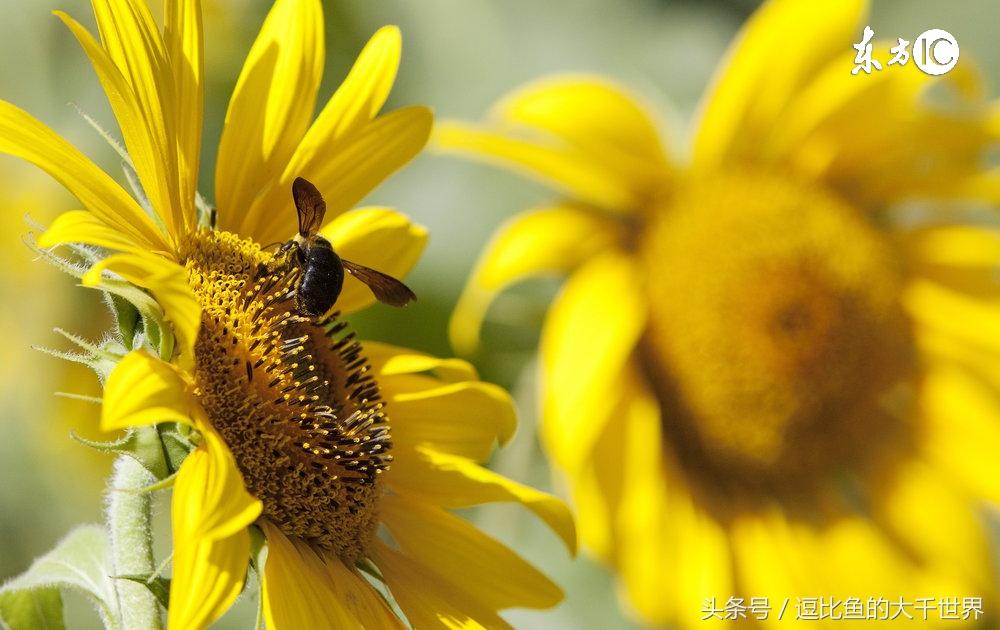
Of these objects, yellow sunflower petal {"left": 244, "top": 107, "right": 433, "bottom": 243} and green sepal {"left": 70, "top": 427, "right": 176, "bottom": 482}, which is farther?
yellow sunflower petal {"left": 244, "top": 107, "right": 433, "bottom": 243}

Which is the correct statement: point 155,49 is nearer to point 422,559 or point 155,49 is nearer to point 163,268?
point 163,268

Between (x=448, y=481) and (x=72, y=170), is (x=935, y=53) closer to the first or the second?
(x=448, y=481)

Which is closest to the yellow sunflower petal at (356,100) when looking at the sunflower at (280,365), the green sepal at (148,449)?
the sunflower at (280,365)

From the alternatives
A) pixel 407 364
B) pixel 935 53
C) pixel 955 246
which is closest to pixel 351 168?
pixel 407 364

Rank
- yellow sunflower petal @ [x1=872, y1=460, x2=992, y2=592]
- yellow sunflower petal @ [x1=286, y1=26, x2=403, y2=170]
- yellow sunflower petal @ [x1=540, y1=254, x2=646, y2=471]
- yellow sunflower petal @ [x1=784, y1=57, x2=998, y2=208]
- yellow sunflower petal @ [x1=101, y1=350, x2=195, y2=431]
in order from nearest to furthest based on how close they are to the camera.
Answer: yellow sunflower petal @ [x1=101, y1=350, x2=195, y2=431]
yellow sunflower petal @ [x1=286, y1=26, x2=403, y2=170]
yellow sunflower petal @ [x1=540, y1=254, x2=646, y2=471]
yellow sunflower petal @ [x1=784, y1=57, x2=998, y2=208]
yellow sunflower petal @ [x1=872, y1=460, x2=992, y2=592]

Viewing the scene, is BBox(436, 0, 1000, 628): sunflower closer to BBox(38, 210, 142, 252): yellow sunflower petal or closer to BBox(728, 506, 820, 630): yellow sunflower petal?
BBox(728, 506, 820, 630): yellow sunflower petal

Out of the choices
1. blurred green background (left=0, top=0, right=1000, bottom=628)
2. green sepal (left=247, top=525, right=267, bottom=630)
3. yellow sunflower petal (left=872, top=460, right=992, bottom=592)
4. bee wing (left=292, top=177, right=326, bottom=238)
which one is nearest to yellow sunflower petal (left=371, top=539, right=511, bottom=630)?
green sepal (left=247, top=525, right=267, bottom=630)

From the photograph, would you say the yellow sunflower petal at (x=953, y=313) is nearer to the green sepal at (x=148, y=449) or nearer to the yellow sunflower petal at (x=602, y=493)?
the yellow sunflower petal at (x=602, y=493)
